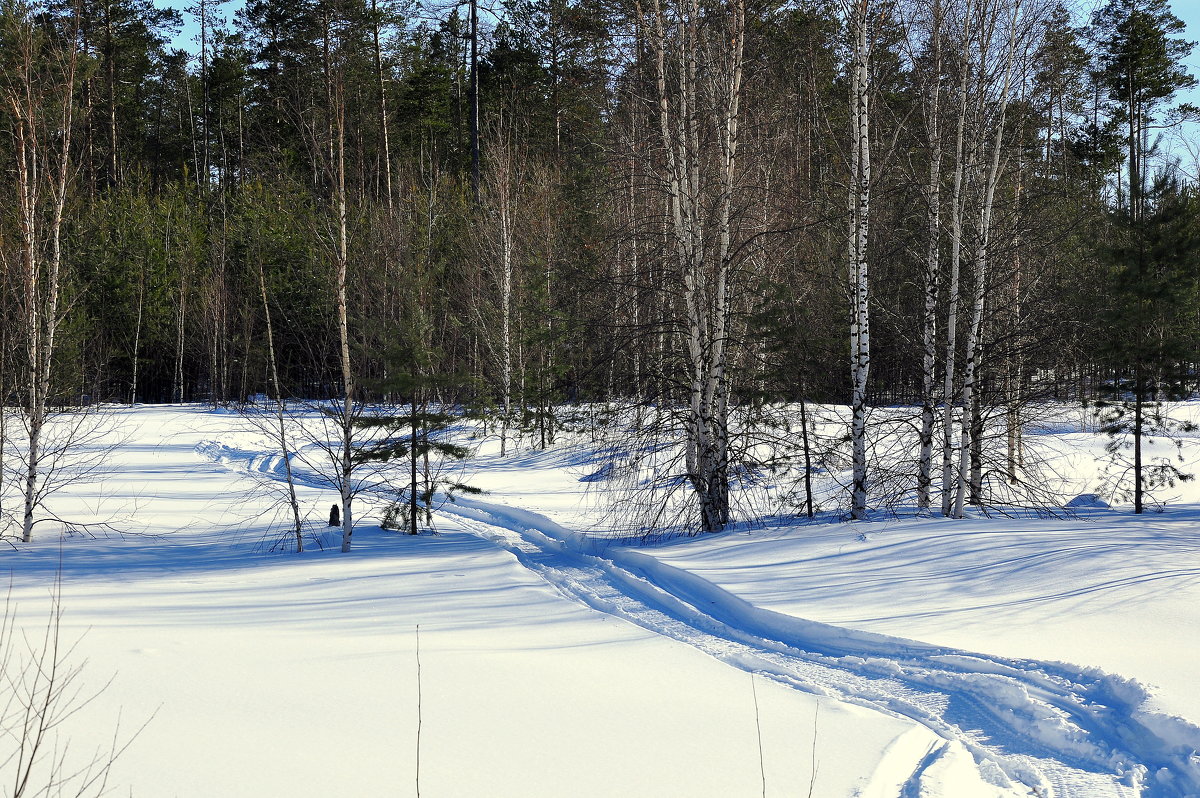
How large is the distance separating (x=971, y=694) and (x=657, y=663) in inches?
88.0

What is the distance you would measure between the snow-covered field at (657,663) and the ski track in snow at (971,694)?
0.02m

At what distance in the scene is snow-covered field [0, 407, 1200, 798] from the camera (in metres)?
4.62

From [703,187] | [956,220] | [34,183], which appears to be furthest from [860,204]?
[34,183]

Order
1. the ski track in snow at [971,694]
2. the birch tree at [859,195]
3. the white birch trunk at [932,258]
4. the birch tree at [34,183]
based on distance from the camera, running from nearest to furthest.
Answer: the ski track in snow at [971,694], the birch tree at [859,195], the birch tree at [34,183], the white birch trunk at [932,258]

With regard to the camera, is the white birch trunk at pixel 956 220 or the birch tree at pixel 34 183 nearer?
the birch tree at pixel 34 183

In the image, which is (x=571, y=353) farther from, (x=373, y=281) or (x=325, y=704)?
(x=325, y=704)

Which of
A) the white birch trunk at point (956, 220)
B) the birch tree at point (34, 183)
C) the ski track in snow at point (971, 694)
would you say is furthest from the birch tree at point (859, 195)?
the birch tree at point (34, 183)

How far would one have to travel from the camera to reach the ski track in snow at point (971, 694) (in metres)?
4.73

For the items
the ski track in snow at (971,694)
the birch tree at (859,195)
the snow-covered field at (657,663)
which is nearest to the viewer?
the snow-covered field at (657,663)

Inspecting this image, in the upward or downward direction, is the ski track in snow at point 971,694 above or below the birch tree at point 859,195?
below

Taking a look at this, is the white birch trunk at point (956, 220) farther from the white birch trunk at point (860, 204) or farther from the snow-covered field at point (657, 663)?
the snow-covered field at point (657, 663)

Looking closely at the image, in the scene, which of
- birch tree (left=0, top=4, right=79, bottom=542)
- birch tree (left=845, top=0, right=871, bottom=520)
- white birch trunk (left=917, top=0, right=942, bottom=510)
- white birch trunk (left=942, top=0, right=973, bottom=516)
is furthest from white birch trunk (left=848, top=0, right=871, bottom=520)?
birch tree (left=0, top=4, right=79, bottom=542)

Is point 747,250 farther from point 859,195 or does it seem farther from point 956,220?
point 956,220

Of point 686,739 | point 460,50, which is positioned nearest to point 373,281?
point 686,739
